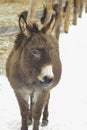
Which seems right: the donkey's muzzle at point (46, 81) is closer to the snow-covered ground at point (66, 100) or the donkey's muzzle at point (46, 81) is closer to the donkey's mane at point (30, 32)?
the donkey's mane at point (30, 32)

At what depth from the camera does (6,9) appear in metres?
16.3

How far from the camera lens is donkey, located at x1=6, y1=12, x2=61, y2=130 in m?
5.27

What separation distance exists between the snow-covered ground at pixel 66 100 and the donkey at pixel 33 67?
512mm

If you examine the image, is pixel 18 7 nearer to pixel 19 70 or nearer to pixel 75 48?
pixel 75 48

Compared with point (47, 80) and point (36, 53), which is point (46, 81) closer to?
point (47, 80)

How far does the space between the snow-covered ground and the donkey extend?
51 cm

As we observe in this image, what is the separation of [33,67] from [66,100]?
270 cm

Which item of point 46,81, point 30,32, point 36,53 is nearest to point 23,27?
point 30,32

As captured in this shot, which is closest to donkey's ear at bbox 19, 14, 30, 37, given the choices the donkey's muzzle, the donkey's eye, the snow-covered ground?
the donkey's eye

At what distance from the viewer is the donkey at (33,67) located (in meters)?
5.27

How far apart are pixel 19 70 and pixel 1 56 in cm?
446

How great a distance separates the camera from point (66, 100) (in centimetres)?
801

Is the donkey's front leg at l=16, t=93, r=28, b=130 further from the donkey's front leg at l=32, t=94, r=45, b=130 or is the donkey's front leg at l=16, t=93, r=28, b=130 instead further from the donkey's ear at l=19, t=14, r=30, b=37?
the donkey's ear at l=19, t=14, r=30, b=37

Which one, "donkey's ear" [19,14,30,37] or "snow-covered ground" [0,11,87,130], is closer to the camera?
"donkey's ear" [19,14,30,37]
